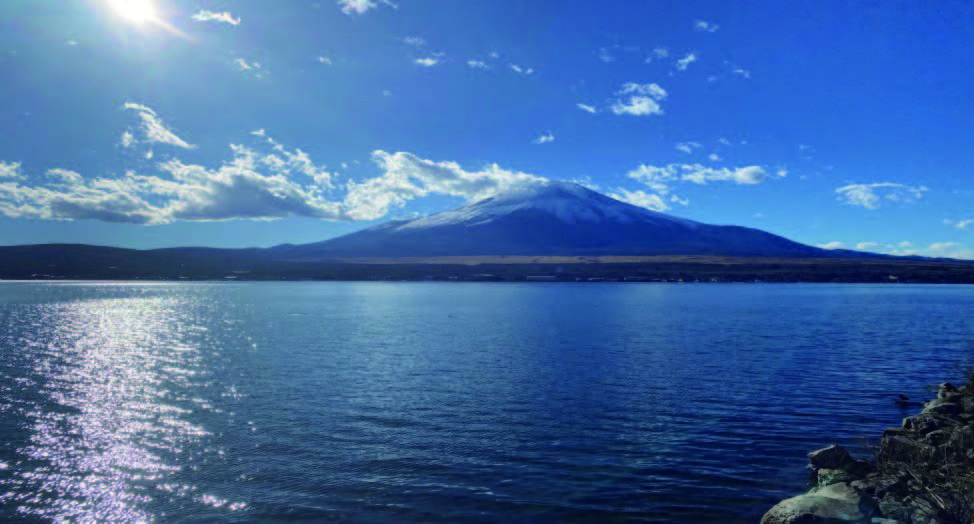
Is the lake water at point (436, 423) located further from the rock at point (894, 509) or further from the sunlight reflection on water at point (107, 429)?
the rock at point (894, 509)

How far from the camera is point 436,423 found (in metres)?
24.8

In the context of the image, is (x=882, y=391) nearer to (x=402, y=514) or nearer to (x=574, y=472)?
(x=574, y=472)

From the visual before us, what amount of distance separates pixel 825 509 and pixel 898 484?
3.48 metres

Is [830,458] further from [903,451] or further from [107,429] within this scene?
[107,429]

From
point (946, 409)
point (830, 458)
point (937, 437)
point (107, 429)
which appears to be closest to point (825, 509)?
point (830, 458)

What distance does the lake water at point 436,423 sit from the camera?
55.3 feet

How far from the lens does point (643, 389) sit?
31344 millimetres

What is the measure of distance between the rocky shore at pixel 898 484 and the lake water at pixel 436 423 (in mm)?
1483

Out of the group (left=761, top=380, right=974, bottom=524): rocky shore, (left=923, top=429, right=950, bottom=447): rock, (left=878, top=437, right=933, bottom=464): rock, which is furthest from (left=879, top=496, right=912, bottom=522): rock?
(left=923, top=429, right=950, bottom=447): rock

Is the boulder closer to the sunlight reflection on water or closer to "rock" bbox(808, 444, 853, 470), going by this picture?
"rock" bbox(808, 444, 853, 470)

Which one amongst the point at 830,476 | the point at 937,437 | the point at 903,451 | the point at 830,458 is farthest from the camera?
the point at 937,437

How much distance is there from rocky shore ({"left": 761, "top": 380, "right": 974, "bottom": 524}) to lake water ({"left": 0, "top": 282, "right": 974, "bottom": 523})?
148 centimetres

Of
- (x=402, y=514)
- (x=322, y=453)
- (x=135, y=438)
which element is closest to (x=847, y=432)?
(x=402, y=514)

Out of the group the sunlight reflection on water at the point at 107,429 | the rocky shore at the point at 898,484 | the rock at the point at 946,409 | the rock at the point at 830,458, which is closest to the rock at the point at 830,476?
the rocky shore at the point at 898,484
